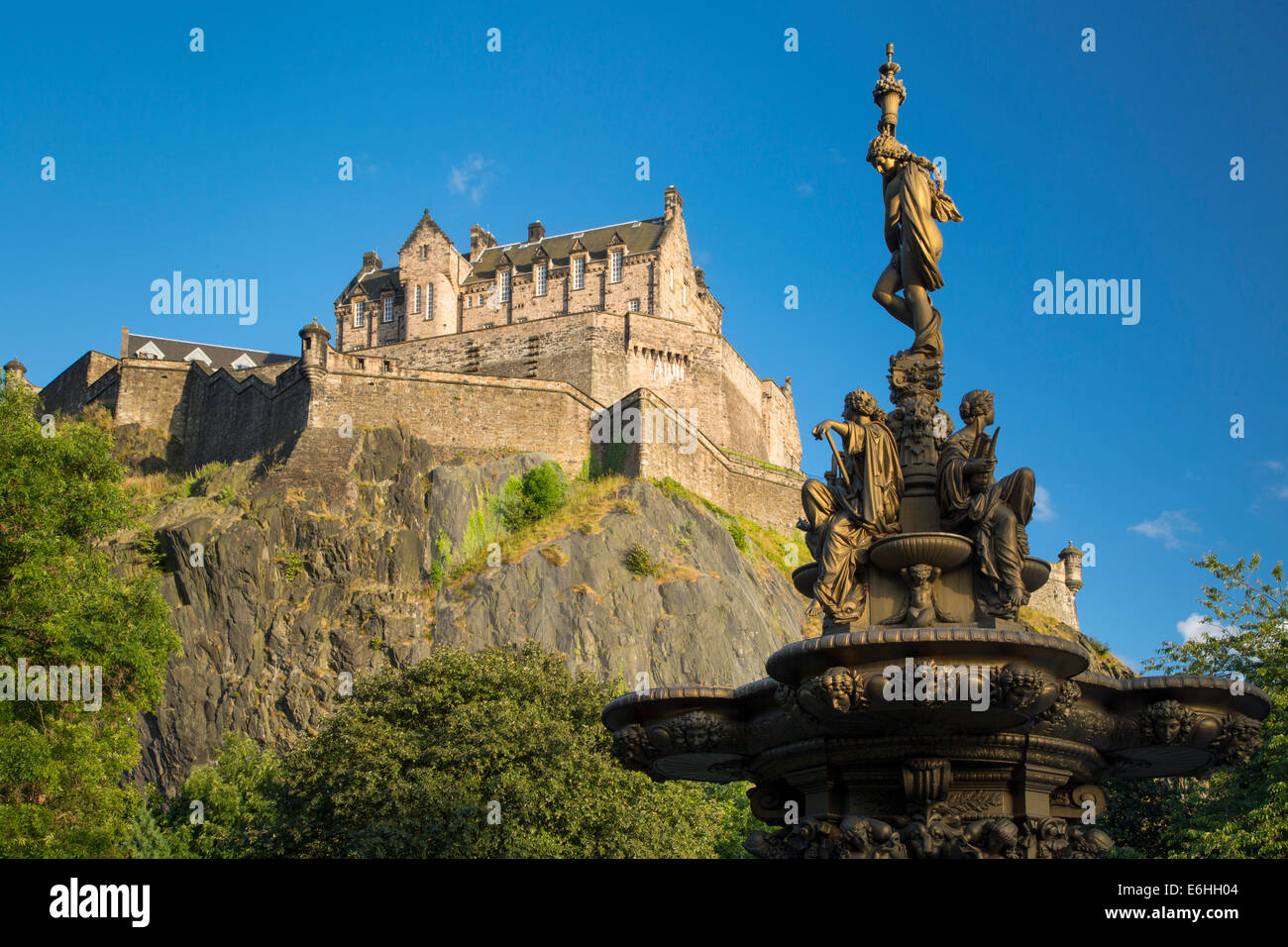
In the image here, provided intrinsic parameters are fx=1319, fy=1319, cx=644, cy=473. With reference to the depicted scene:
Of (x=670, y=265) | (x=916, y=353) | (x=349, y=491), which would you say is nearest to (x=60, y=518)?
(x=916, y=353)

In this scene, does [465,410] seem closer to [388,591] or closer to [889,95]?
[388,591]

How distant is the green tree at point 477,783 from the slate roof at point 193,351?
47805 mm

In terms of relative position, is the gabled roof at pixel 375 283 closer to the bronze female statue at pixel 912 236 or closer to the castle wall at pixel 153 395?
the castle wall at pixel 153 395

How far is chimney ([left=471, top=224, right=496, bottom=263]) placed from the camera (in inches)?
3002

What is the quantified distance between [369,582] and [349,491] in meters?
4.51

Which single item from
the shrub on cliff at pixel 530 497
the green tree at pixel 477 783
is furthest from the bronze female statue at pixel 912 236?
the shrub on cliff at pixel 530 497

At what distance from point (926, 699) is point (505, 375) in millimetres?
57528

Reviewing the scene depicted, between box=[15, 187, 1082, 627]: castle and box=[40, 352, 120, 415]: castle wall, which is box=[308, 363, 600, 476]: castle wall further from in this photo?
box=[40, 352, 120, 415]: castle wall

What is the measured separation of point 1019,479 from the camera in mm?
9523

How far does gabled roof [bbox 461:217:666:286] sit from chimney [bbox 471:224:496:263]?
2.32 ft
